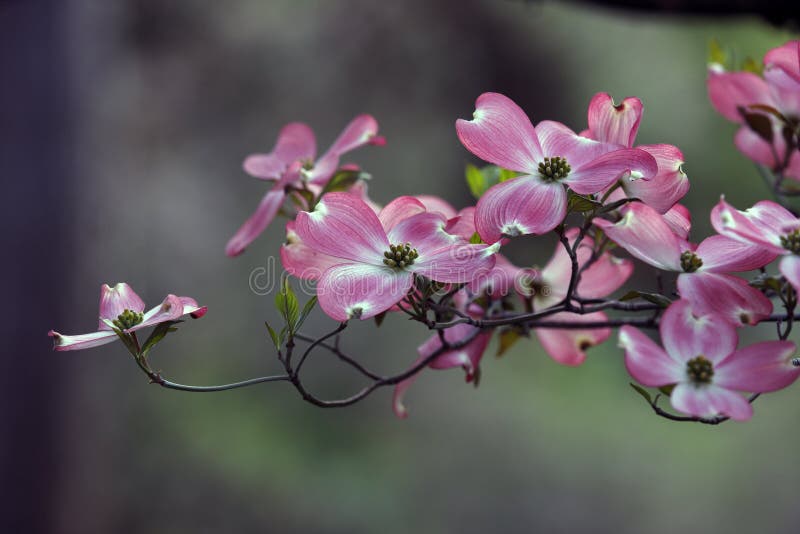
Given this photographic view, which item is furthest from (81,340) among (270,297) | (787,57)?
(270,297)

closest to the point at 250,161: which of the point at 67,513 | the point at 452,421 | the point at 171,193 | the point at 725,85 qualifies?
the point at 725,85

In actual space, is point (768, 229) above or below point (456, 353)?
above

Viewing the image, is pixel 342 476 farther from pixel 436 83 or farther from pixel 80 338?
pixel 80 338

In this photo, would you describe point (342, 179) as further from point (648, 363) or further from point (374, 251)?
point (648, 363)

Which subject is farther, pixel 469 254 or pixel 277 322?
pixel 277 322

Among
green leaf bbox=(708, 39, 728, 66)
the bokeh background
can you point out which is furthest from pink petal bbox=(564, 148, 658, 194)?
the bokeh background

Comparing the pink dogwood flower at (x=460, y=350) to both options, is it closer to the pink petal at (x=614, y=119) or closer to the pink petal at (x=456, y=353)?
the pink petal at (x=456, y=353)
